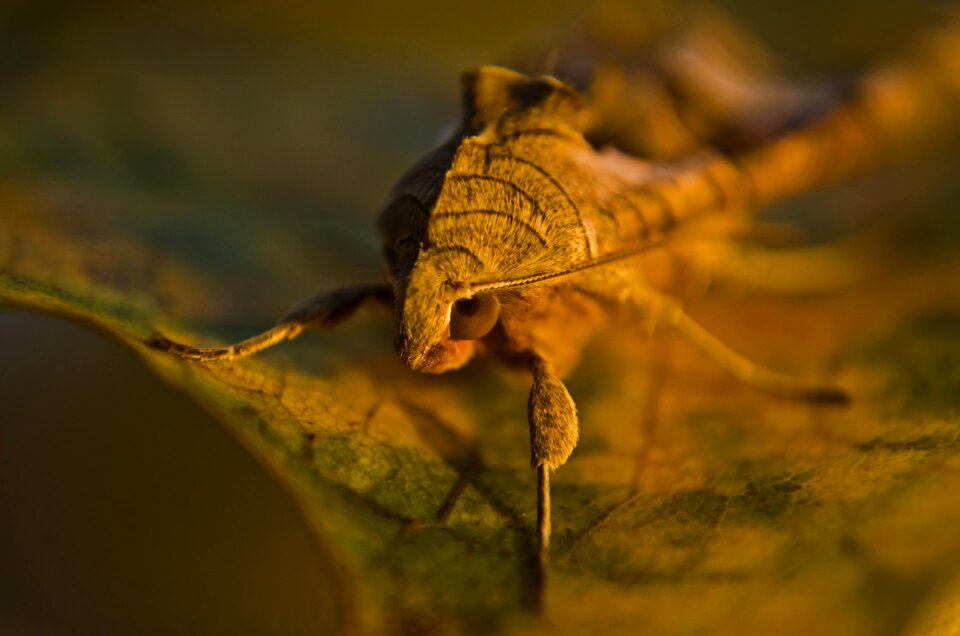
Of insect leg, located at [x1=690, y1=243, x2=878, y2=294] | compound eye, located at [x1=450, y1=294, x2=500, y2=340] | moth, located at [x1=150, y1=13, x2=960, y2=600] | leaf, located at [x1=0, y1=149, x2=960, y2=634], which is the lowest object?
leaf, located at [x1=0, y1=149, x2=960, y2=634]

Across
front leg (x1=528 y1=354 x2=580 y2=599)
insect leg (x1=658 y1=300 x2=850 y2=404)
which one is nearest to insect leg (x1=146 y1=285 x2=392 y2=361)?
front leg (x1=528 y1=354 x2=580 y2=599)

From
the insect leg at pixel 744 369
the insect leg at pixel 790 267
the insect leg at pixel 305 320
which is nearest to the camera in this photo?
the insect leg at pixel 305 320

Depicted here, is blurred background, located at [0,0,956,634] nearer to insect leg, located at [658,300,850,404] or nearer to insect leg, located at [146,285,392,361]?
insect leg, located at [146,285,392,361]

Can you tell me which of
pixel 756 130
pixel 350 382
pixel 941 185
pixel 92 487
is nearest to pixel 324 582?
pixel 350 382

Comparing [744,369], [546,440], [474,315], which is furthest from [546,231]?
[744,369]

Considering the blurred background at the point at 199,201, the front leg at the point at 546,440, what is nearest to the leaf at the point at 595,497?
the front leg at the point at 546,440

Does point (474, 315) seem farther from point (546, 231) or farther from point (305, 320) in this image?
point (305, 320)

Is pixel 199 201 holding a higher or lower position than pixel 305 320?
higher

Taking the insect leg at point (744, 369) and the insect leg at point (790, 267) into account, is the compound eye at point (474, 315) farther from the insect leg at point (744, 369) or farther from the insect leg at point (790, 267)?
the insect leg at point (790, 267)
